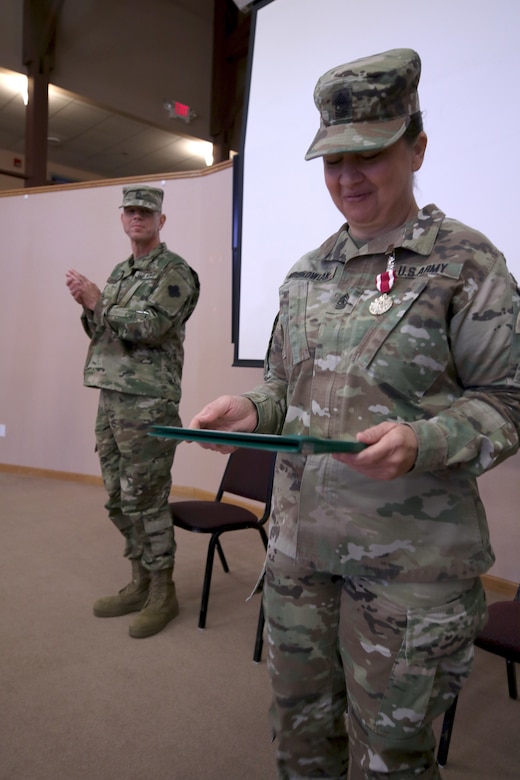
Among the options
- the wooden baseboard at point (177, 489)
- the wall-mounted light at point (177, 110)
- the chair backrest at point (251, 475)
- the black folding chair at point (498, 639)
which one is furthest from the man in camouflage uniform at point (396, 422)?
the wall-mounted light at point (177, 110)

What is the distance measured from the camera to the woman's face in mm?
852

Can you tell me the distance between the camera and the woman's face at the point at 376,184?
852 millimetres

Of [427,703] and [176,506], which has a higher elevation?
[427,703]

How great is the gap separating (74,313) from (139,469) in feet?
9.29

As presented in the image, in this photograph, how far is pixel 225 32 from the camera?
5.98m

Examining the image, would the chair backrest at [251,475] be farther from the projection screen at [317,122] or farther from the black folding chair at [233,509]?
the projection screen at [317,122]

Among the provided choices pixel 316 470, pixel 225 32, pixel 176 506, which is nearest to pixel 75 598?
pixel 176 506

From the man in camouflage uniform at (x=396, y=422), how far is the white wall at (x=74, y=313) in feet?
9.45

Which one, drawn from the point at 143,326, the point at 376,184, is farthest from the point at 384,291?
the point at 143,326

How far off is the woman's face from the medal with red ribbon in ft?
0.25

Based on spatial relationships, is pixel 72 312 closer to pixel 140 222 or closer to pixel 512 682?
pixel 140 222

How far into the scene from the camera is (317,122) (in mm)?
2303

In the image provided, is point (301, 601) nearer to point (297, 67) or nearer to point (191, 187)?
point (297, 67)

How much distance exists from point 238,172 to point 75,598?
2.02 metres
